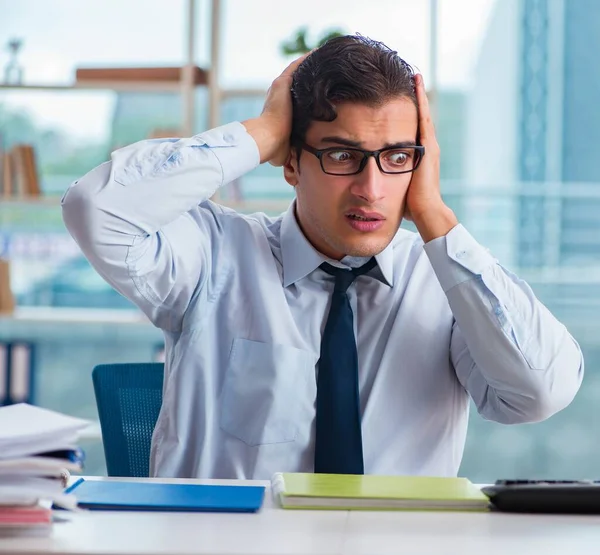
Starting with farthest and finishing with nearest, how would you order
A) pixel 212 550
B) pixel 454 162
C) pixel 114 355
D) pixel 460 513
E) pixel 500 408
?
pixel 454 162 < pixel 114 355 < pixel 500 408 < pixel 460 513 < pixel 212 550

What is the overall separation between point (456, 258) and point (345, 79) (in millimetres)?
406

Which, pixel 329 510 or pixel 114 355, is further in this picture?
pixel 114 355

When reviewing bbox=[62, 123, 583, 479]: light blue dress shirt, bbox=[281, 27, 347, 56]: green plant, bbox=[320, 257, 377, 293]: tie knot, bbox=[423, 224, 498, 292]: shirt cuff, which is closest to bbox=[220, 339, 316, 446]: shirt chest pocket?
bbox=[62, 123, 583, 479]: light blue dress shirt

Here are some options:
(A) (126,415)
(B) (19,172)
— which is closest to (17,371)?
(B) (19,172)

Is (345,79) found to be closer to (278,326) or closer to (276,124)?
(276,124)

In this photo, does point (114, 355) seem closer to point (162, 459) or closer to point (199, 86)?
point (199, 86)

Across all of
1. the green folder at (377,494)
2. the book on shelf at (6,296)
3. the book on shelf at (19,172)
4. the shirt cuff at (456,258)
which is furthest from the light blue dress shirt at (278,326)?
the book on shelf at (6,296)

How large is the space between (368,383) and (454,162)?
3074 millimetres

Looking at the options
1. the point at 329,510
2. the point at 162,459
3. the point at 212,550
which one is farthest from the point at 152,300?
the point at 212,550

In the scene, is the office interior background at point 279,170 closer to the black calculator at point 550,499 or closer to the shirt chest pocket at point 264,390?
the shirt chest pocket at point 264,390

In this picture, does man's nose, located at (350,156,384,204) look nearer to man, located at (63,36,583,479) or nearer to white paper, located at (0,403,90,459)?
man, located at (63,36,583,479)

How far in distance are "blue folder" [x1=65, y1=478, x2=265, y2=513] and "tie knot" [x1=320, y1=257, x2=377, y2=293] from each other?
55 centimetres

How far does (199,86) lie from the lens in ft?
12.6

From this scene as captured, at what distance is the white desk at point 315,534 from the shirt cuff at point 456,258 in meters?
0.54
